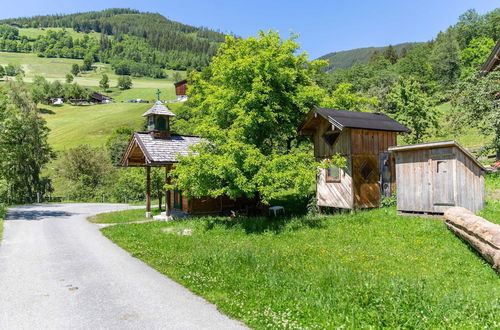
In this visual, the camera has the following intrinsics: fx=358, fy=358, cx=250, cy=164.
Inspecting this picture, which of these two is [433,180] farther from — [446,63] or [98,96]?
[98,96]

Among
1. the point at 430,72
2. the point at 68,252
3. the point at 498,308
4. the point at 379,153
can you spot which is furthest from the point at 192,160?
the point at 430,72

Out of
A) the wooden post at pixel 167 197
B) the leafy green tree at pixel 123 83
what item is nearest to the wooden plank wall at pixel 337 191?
the wooden post at pixel 167 197

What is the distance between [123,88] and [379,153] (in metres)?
174

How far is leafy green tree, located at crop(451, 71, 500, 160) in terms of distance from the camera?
1951 centimetres

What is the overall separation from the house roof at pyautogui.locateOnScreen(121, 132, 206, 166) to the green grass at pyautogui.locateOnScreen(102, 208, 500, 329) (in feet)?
21.9

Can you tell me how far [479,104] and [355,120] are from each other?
25.5 feet

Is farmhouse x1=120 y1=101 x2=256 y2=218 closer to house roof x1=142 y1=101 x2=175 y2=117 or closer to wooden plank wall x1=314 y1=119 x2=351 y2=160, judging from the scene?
house roof x1=142 y1=101 x2=175 y2=117

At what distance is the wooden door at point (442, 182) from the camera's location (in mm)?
14477

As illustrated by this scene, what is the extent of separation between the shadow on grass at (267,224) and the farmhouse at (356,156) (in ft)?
7.83

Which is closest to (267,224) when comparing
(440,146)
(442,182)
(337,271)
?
(442,182)

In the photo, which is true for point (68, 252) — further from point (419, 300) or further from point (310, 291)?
point (419, 300)

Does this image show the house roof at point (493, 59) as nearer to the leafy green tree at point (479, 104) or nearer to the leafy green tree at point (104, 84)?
the leafy green tree at point (479, 104)

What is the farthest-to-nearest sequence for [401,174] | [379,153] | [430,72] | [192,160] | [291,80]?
[430,72]
[291,80]
[379,153]
[192,160]
[401,174]

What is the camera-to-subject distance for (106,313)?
8.02 metres
